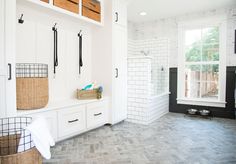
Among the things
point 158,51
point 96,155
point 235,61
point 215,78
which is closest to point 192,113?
point 215,78

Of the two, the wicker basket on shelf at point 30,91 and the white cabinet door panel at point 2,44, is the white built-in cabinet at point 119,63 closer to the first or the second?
the wicker basket on shelf at point 30,91

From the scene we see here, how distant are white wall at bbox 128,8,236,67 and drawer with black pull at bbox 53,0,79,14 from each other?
8.16 feet

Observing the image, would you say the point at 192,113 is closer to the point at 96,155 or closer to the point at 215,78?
the point at 215,78

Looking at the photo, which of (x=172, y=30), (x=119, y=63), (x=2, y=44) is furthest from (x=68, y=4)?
(x=172, y=30)

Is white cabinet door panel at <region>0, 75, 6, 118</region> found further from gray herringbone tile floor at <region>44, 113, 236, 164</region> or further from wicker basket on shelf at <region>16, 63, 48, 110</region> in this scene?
gray herringbone tile floor at <region>44, 113, 236, 164</region>

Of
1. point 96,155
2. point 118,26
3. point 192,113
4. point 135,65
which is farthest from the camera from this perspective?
point 192,113

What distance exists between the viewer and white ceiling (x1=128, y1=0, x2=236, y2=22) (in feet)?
12.1

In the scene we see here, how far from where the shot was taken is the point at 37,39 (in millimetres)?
2643

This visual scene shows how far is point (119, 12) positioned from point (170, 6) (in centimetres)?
127

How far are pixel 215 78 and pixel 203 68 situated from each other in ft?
1.18

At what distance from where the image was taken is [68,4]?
2635 millimetres

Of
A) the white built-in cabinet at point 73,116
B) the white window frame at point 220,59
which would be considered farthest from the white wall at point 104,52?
the white window frame at point 220,59

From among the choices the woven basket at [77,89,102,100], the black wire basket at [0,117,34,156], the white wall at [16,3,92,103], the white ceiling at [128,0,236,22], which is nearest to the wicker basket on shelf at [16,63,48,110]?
the black wire basket at [0,117,34,156]

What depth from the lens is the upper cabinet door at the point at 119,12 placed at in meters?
3.30
